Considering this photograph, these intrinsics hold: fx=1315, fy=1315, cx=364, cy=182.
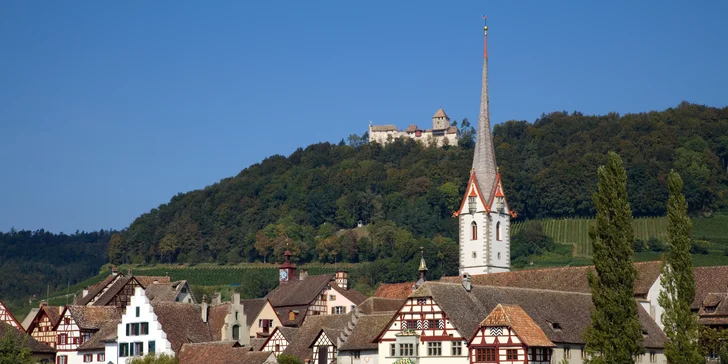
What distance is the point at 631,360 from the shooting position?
200 feet

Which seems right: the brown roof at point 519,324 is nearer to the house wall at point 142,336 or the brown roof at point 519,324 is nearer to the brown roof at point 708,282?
the brown roof at point 708,282

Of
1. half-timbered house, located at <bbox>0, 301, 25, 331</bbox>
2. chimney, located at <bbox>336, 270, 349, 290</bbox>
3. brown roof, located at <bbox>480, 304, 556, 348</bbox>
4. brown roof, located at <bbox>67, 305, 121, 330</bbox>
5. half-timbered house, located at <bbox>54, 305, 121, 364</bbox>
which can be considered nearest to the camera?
brown roof, located at <bbox>480, 304, 556, 348</bbox>

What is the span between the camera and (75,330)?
86.3 meters

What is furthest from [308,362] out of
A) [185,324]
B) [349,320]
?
[185,324]

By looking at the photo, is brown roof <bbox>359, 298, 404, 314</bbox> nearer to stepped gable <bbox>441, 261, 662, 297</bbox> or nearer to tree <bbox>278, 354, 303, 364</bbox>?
stepped gable <bbox>441, 261, 662, 297</bbox>

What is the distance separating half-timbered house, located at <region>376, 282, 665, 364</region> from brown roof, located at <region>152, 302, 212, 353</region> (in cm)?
1464

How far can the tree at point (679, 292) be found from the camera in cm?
6075

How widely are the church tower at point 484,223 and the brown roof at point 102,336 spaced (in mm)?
28398

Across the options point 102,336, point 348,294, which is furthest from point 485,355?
point 348,294

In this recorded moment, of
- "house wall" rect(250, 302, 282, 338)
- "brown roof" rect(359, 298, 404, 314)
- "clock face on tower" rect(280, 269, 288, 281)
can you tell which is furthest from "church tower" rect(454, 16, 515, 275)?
"clock face on tower" rect(280, 269, 288, 281)

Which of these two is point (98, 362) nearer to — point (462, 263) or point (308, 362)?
point (308, 362)

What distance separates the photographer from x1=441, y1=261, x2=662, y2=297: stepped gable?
8006 centimetres

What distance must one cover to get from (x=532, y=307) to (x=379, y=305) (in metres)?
15.7

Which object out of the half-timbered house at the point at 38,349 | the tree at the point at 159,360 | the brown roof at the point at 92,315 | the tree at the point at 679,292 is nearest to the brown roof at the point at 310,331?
the tree at the point at 159,360
